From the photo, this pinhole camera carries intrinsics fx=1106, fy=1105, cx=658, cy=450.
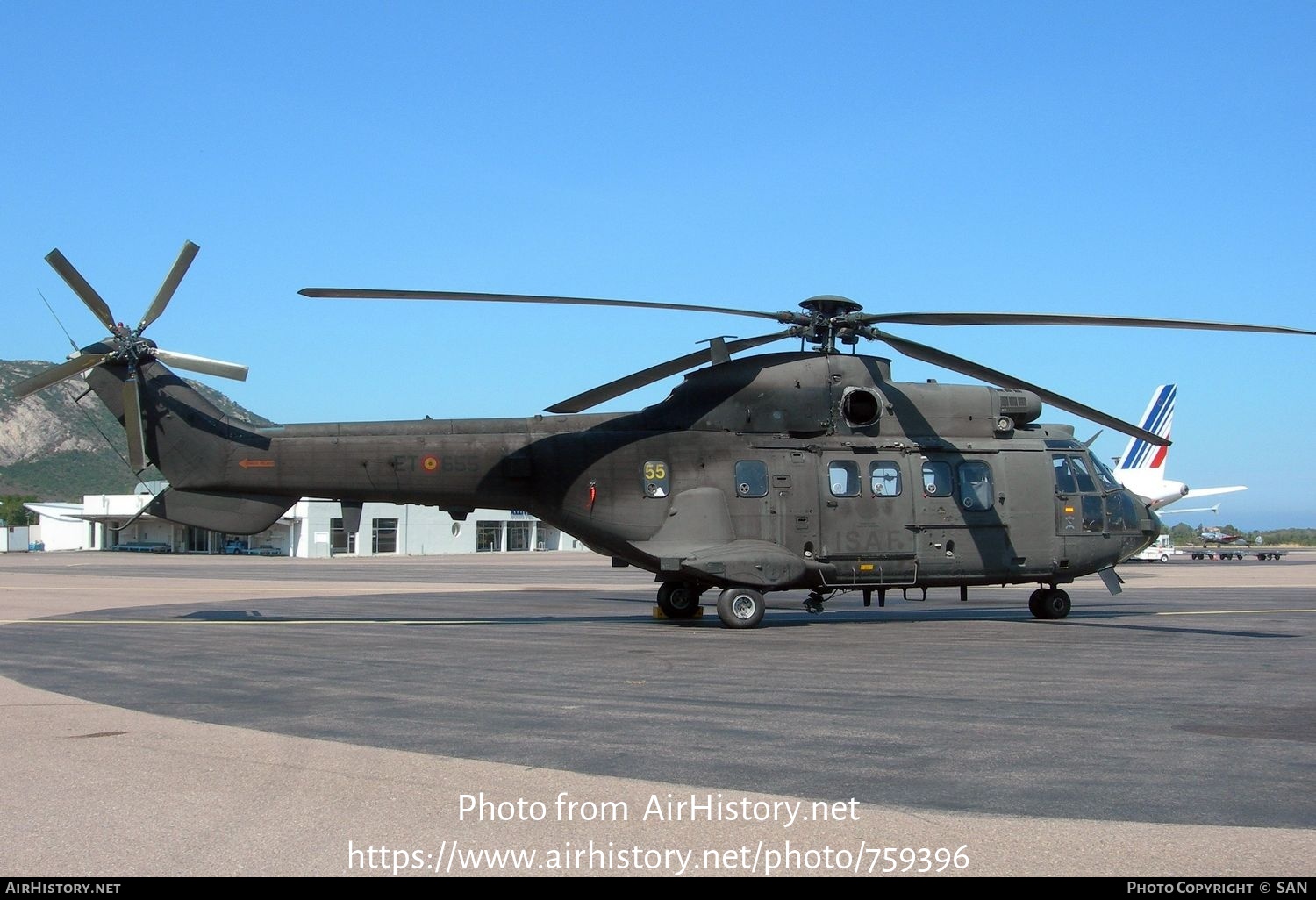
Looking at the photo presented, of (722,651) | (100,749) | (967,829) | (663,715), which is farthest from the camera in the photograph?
(722,651)

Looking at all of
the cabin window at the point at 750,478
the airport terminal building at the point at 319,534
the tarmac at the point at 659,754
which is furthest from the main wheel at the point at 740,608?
the airport terminal building at the point at 319,534

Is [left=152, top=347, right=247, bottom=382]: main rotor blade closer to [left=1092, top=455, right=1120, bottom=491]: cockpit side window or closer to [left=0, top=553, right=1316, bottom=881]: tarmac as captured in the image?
[left=0, top=553, right=1316, bottom=881]: tarmac

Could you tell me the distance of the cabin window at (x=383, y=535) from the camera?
8244cm

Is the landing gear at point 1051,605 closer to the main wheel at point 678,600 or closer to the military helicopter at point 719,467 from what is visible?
the military helicopter at point 719,467

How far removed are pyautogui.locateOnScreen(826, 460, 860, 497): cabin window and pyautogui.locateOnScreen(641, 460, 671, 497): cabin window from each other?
272 cm

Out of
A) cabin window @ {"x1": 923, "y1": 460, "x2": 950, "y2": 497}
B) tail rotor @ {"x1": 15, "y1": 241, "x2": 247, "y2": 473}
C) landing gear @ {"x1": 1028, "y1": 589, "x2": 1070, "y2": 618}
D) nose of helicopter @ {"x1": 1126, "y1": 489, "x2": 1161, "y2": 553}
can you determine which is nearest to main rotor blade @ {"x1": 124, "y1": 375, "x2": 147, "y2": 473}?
tail rotor @ {"x1": 15, "y1": 241, "x2": 247, "y2": 473}

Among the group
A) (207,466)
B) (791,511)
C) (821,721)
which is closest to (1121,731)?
(821,721)

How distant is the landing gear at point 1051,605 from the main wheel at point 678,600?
610cm

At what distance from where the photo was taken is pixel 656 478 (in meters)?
18.6

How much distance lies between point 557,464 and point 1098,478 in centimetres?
986

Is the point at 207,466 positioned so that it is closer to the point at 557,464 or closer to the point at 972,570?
the point at 557,464

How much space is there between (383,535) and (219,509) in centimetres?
6727

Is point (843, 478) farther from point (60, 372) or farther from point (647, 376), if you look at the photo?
point (60, 372)

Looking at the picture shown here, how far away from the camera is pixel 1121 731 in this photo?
8672 mm
